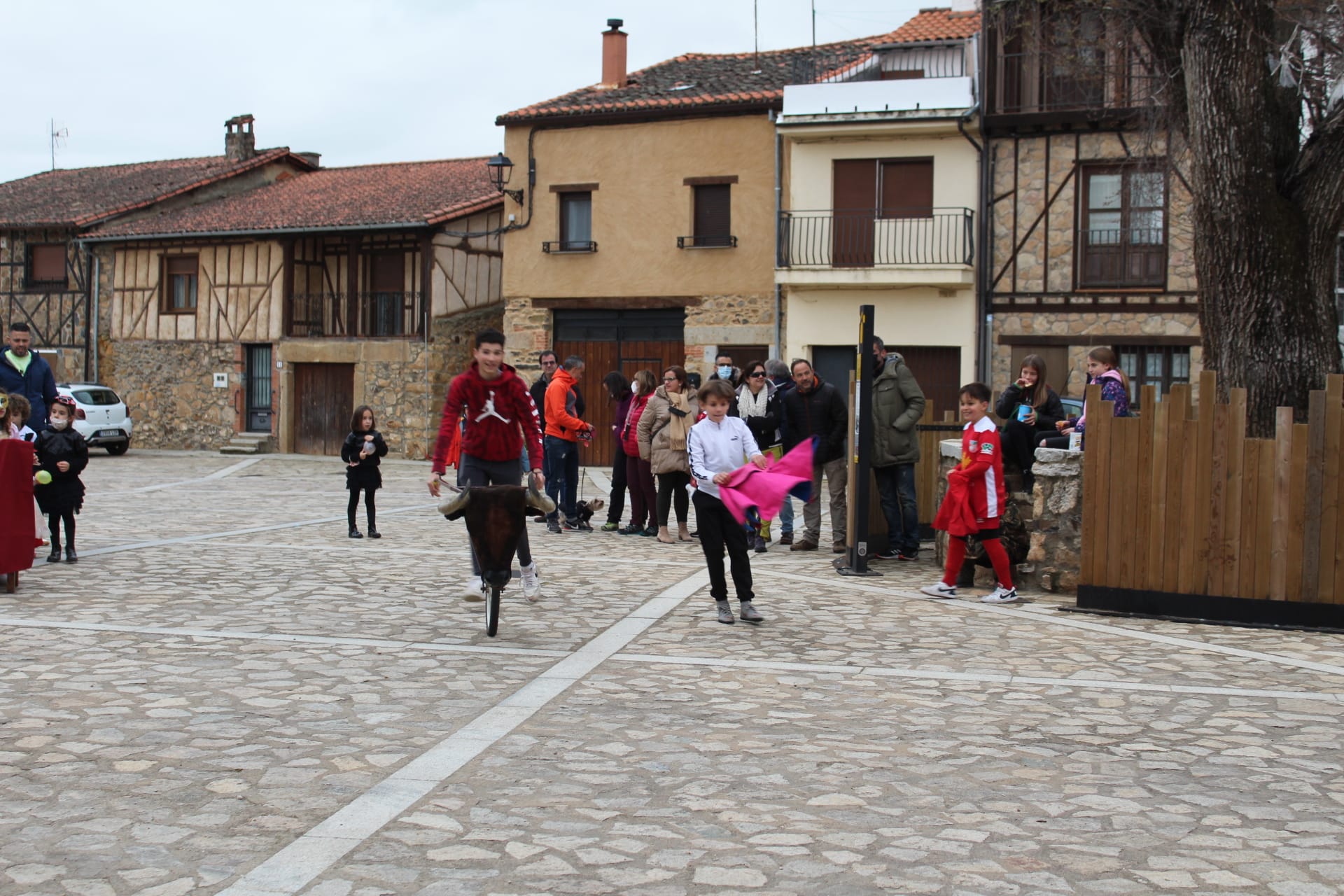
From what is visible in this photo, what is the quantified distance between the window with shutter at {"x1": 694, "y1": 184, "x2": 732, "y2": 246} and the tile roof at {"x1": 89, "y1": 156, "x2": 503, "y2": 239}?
17.8 ft

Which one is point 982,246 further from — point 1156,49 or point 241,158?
point 241,158

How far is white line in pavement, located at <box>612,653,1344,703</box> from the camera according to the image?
6480 mm

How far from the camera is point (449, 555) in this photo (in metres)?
11.7

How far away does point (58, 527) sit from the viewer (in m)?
10.5

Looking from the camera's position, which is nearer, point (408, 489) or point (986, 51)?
point (408, 489)

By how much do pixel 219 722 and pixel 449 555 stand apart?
614 cm

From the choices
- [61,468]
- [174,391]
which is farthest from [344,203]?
[61,468]

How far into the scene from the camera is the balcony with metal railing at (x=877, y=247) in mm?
23781

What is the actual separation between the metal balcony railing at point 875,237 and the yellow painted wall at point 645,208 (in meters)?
0.61

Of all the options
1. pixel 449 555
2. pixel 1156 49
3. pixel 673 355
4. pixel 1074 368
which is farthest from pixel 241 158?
pixel 1156 49

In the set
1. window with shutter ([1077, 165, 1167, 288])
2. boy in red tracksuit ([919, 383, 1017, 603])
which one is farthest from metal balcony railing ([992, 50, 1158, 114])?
boy in red tracksuit ([919, 383, 1017, 603])

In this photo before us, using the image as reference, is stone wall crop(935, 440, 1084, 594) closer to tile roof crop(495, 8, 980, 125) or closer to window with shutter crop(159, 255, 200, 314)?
tile roof crop(495, 8, 980, 125)

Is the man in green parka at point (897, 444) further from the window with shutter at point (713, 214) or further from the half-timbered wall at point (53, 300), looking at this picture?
the half-timbered wall at point (53, 300)

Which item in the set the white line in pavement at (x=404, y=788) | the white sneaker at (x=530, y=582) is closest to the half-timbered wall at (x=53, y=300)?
the white sneaker at (x=530, y=582)
